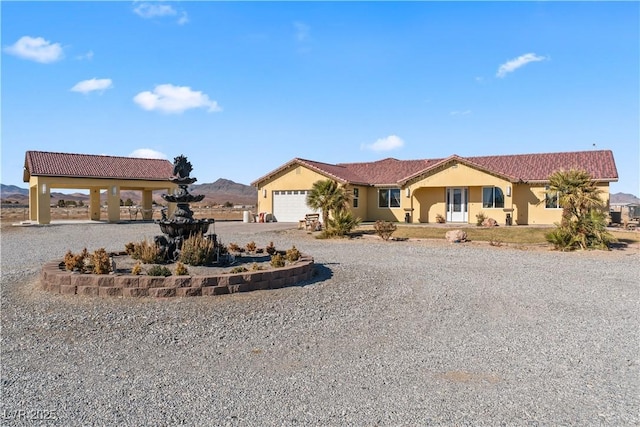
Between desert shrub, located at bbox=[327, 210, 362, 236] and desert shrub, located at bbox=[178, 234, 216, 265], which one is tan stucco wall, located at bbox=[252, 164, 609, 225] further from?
desert shrub, located at bbox=[178, 234, 216, 265]

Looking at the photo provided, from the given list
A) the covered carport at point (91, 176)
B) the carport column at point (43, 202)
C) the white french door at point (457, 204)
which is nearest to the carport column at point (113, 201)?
the covered carport at point (91, 176)

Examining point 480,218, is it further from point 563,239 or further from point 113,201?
point 113,201

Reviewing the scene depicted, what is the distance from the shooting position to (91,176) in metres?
30.3

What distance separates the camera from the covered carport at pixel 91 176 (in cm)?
2888

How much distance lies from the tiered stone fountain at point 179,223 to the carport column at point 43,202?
21.1 m

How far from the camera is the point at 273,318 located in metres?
7.21

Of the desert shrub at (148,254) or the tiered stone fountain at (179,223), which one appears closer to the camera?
the desert shrub at (148,254)

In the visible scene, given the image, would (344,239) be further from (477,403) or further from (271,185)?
(477,403)

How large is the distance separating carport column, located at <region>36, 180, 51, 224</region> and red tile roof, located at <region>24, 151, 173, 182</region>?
77 cm

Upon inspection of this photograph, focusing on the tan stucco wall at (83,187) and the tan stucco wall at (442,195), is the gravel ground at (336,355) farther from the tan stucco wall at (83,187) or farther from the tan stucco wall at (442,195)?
the tan stucco wall at (83,187)

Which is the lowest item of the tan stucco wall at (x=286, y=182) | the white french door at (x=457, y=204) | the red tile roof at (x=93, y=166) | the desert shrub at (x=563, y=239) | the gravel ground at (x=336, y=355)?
the gravel ground at (x=336, y=355)

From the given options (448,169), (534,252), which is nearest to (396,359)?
(534,252)

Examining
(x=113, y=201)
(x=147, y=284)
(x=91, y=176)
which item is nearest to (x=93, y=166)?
(x=91, y=176)

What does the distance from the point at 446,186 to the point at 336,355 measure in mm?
23271
